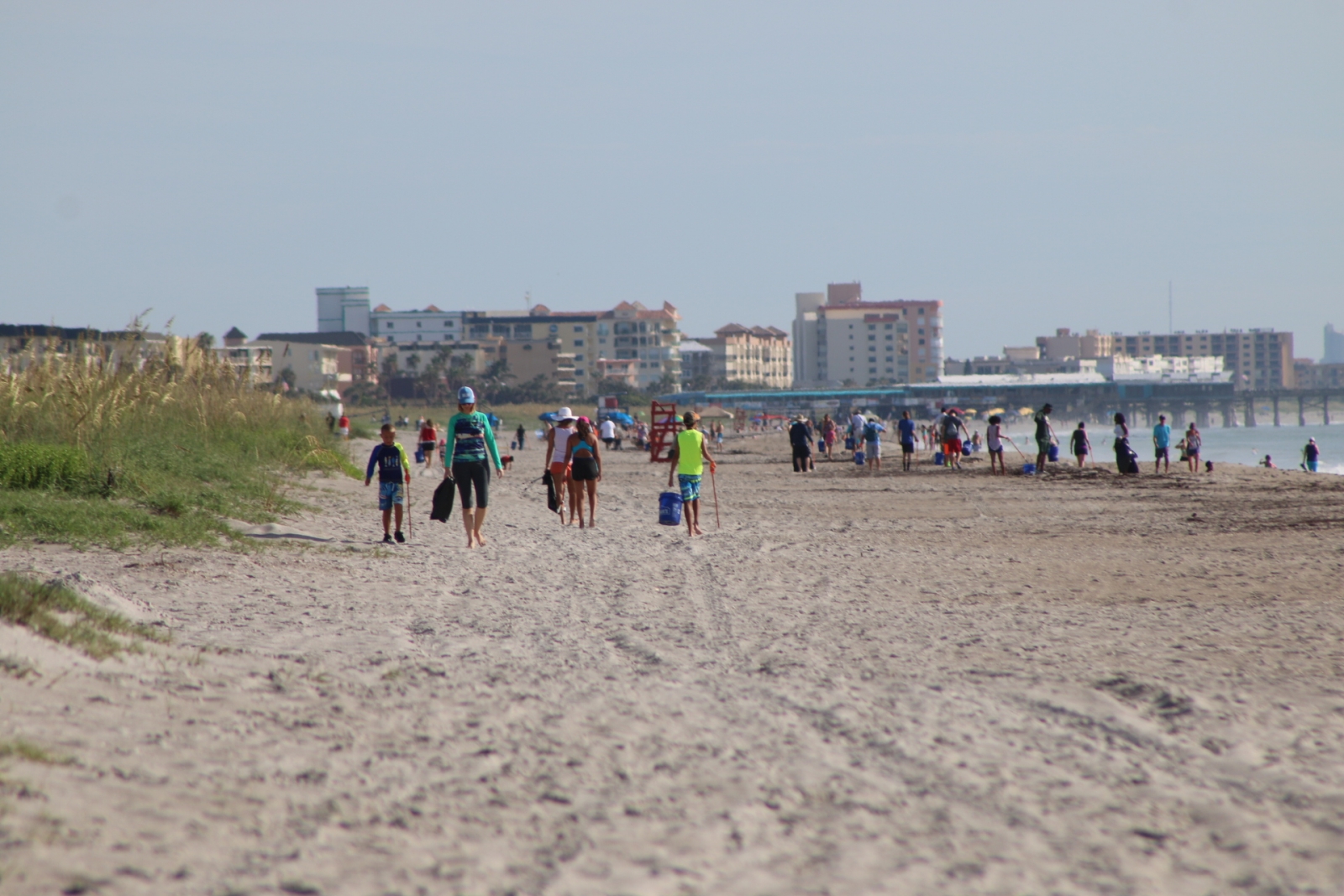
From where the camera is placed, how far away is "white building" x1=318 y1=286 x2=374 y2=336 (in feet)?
531

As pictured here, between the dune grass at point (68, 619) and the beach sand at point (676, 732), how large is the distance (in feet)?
0.50

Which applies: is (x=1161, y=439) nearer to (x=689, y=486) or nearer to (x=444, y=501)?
(x=689, y=486)

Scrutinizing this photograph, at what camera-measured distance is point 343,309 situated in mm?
163250

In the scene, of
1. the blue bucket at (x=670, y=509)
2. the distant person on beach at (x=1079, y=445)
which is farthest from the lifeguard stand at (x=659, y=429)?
the blue bucket at (x=670, y=509)

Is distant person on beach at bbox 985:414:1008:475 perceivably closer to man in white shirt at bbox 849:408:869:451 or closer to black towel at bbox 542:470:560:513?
man in white shirt at bbox 849:408:869:451

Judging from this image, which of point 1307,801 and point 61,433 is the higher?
point 61,433

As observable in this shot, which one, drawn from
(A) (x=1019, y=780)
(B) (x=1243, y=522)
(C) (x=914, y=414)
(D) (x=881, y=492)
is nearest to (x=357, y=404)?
→ (C) (x=914, y=414)

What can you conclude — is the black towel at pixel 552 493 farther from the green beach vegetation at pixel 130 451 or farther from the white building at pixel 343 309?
the white building at pixel 343 309

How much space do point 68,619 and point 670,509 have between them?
28.2 ft

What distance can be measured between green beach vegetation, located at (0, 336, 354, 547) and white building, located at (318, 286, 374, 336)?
5835 inches

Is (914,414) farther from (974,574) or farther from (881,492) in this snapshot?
(974,574)

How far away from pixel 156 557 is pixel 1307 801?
7.46 metres

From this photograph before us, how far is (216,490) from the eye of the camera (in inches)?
475

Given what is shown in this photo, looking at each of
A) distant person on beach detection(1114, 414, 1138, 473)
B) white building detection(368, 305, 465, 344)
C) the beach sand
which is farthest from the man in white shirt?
white building detection(368, 305, 465, 344)
